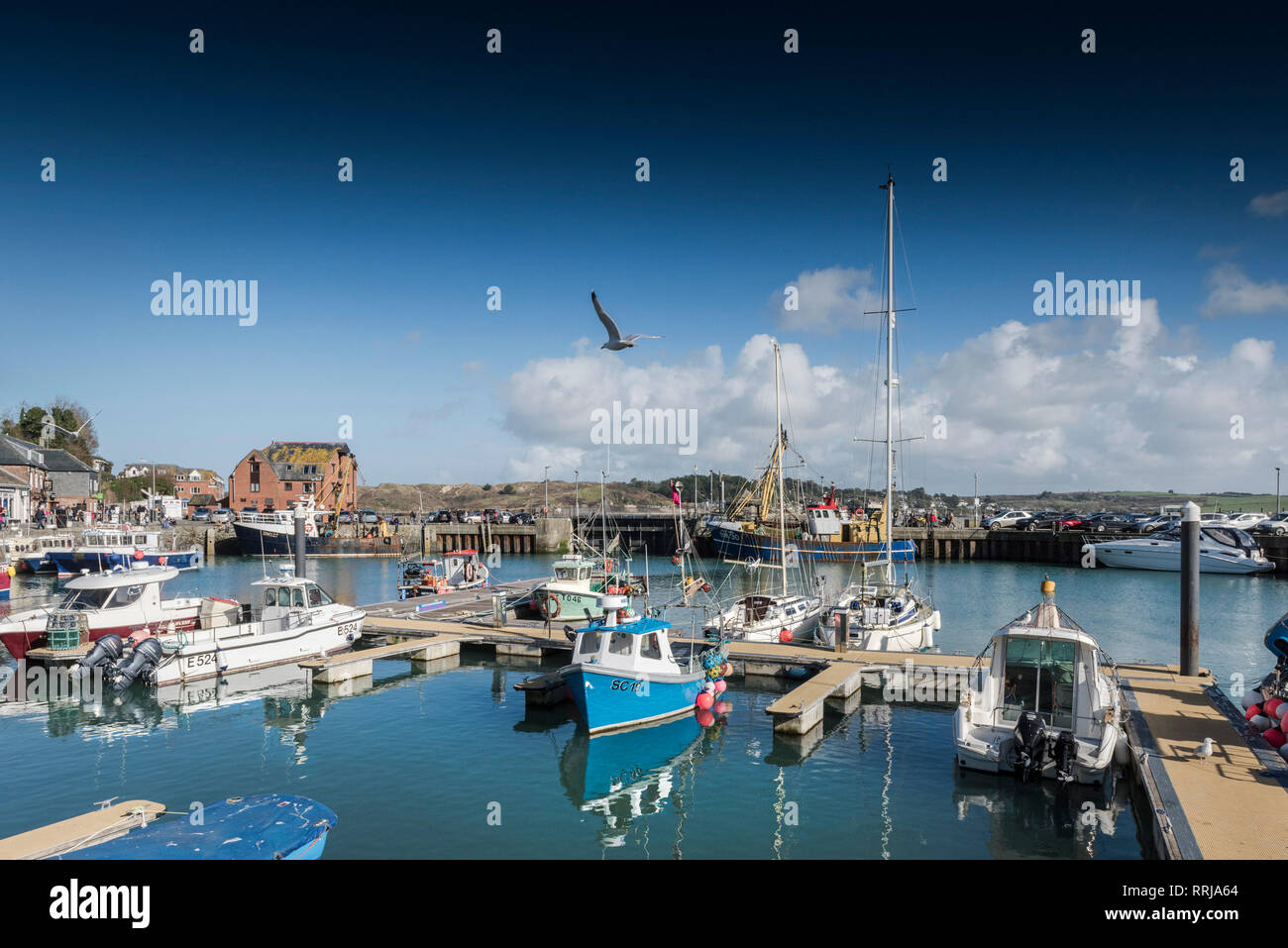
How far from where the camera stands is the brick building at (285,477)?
104 meters

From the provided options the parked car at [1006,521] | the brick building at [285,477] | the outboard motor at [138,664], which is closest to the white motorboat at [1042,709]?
the outboard motor at [138,664]

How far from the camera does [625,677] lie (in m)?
20.1

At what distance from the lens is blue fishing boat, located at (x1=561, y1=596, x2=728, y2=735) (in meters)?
20.0

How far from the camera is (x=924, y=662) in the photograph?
81.1ft

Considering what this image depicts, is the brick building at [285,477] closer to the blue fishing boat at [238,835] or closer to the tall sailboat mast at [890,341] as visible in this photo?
the tall sailboat mast at [890,341]

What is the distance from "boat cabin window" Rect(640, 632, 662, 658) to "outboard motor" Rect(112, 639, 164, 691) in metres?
15.3

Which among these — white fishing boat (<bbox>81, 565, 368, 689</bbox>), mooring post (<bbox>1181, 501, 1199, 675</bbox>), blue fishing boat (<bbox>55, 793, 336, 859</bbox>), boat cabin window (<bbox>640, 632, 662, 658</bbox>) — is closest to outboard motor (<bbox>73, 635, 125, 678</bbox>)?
white fishing boat (<bbox>81, 565, 368, 689</bbox>)

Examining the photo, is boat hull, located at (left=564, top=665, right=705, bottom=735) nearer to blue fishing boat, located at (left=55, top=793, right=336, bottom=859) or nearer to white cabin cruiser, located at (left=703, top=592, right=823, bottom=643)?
white cabin cruiser, located at (left=703, top=592, right=823, bottom=643)

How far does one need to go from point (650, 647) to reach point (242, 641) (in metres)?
14.3

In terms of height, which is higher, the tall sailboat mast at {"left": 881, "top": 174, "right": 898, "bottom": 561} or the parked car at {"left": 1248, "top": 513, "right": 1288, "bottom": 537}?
the tall sailboat mast at {"left": 881, "top": 174, "right": 898, "bottom": 561}

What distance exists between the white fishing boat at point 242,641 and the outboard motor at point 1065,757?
23.2 m

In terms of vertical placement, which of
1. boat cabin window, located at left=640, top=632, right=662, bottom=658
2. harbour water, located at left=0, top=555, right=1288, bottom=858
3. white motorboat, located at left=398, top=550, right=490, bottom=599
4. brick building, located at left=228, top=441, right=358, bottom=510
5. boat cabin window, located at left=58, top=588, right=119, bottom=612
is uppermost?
brick building, located at left=228, top=441, right=358, bottom=510
